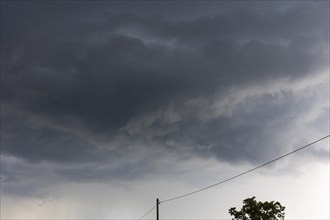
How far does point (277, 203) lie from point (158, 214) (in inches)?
1255

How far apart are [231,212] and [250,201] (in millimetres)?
4588

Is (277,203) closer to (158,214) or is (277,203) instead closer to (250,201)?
(250,201)

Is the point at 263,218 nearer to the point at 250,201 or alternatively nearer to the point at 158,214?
the point at 250,201

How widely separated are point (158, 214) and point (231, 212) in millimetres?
27946

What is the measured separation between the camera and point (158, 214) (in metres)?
82.9

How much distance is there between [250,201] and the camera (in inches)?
4134

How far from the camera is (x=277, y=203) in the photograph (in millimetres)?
104562

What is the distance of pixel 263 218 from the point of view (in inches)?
4104

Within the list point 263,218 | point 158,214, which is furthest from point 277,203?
point 158,214

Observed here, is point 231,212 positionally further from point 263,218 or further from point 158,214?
point 158,214

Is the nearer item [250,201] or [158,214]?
[158,214]

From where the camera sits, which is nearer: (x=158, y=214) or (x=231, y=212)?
(x=158, y=214)

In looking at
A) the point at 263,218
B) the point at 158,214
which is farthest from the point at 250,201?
the point at 158,214
